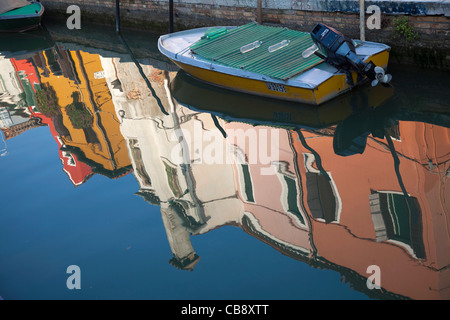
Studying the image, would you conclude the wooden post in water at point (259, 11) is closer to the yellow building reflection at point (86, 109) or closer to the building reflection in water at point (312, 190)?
the building reflection in water at point (312, 190)

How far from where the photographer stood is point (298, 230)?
5785 millimetres

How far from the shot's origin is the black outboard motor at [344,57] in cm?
779

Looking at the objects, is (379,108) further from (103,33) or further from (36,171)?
(103,33)

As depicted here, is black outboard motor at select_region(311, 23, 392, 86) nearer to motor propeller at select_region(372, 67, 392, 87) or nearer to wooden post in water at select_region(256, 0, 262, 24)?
motor propeller at select_region(372, 67, 392, 87)

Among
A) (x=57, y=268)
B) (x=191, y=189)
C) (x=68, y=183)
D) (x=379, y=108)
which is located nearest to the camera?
(x=57, y=268)

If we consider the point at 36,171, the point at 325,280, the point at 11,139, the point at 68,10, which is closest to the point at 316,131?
the point at 325,280

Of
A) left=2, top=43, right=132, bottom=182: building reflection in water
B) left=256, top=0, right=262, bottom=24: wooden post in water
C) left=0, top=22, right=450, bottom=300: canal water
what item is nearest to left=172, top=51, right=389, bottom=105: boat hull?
left=0, top=22, right=450, bottom=300: canal water

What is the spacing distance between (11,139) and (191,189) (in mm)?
3505

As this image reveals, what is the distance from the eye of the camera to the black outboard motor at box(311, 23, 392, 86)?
7793 millimetres

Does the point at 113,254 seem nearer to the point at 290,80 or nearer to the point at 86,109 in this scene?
the point at 290,80

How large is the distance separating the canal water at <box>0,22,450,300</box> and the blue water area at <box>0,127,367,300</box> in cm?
2

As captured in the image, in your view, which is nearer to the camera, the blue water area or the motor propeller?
the blue water area

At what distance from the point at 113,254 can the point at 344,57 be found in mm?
4055

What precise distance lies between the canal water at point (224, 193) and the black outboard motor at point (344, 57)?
1.48 ft
